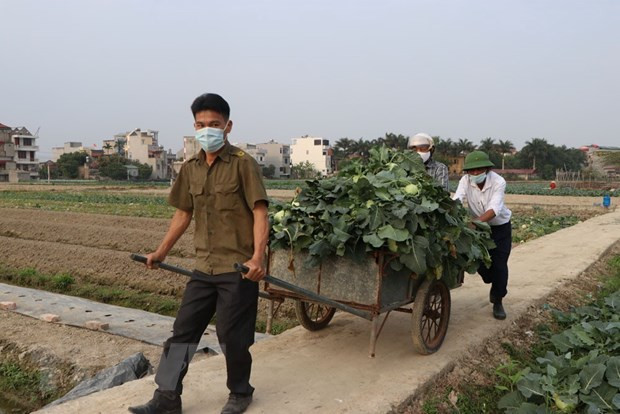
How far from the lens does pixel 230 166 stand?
343 cm

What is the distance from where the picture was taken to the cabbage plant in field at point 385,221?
411 cm

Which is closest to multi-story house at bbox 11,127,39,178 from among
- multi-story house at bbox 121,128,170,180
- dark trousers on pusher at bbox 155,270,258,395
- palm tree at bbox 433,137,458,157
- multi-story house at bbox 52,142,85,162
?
multi-story house at bbox 121,128,170,180

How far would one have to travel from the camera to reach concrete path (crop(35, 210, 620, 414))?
147 inches

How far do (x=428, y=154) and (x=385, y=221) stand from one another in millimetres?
1618

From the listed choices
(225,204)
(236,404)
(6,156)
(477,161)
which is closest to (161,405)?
(236,404)

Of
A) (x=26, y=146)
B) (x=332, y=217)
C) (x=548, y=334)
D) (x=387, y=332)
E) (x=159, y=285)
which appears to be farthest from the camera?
(x=26, y=146)

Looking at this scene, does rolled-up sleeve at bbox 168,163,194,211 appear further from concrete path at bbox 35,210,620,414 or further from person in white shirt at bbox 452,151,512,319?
person in white shirt at bbox 452,151,512,319

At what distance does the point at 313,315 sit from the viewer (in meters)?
5.66

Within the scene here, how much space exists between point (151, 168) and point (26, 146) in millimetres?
17867

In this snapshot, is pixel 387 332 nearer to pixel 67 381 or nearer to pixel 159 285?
pixel 67 381

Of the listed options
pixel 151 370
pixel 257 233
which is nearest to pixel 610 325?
pixel 257 233

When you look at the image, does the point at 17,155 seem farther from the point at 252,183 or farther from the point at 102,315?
the point at 252,183

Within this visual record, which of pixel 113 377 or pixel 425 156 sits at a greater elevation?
pixel 425 156

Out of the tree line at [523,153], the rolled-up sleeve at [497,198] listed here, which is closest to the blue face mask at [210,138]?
the rolled-up sleeve at [497,198]
